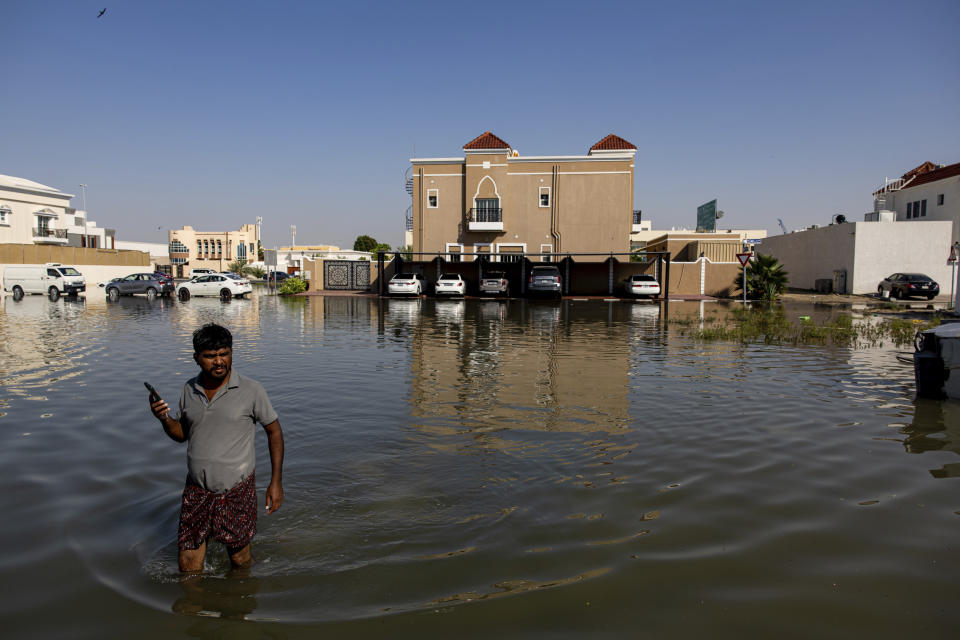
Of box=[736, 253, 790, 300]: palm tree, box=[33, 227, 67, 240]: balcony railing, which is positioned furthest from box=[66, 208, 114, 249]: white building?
box=[736, 253, 790, 300]: palm tree

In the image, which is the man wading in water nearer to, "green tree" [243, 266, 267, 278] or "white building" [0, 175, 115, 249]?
"white building" [0, 175, 115, 249]

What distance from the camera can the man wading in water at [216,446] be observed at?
139 inches

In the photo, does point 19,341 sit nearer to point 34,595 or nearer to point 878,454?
point 34,595

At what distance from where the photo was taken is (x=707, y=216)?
82.9 meters

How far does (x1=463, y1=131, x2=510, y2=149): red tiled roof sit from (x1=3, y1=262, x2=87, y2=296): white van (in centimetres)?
2530

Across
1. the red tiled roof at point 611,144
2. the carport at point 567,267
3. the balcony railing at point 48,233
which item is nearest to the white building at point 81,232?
the balcony railing at point 48,233

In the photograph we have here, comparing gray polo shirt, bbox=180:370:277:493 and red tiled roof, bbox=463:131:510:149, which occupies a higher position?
red tiled roof, bbox=463:131:510:149

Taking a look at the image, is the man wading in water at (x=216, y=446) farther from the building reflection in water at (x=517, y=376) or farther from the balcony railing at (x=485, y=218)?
the balcony railing at (x=485, y=218)

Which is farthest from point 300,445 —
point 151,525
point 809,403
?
point 809,403

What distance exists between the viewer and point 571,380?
9.83 meters

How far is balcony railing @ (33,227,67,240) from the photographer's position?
198ft

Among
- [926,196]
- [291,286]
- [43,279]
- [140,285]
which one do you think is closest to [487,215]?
[291,286]

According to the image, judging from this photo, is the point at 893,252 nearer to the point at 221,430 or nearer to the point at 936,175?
the point at 936,175

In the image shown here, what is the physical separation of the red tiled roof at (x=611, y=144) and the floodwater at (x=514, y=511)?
32.9 metres
